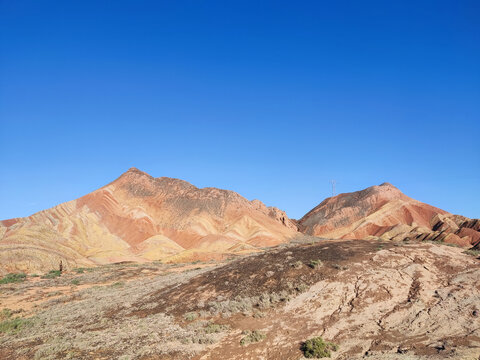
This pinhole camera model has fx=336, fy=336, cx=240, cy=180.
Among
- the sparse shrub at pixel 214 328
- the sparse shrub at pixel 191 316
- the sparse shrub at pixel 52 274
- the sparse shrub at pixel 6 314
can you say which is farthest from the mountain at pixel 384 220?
the sparse shrub at pixel 6 314

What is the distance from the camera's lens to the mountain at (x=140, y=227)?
5000 centimetres

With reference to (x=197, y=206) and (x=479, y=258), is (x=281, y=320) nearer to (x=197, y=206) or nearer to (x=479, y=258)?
(x=479, y=258)

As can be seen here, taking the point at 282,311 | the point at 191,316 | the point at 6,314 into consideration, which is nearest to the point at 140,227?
the point at 6,314

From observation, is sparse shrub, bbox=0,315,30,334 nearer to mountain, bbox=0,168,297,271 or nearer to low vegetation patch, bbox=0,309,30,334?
low vegetation patch, bbox=0,309,30,334

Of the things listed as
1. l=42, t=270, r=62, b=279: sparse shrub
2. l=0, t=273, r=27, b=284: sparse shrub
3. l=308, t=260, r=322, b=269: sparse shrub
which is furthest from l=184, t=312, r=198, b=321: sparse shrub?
l=42, t=270, r=62, b=279: sparse shrub

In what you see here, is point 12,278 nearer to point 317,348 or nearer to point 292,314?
point 292,314

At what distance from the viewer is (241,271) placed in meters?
18.7

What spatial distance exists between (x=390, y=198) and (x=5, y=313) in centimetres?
11000

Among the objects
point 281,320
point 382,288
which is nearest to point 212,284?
point 281,320

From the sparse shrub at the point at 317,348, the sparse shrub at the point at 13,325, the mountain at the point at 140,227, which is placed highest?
the mountain at the point at 140,227

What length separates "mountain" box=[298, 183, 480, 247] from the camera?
72419mm

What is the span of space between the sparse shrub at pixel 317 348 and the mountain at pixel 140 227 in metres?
41.3

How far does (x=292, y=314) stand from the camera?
43.4ft

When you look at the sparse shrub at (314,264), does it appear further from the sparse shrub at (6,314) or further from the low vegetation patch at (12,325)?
the sparse shrub at (6,314)
